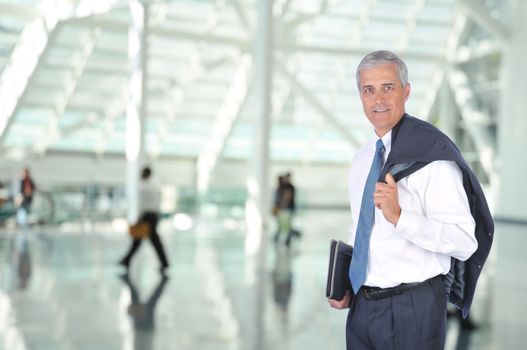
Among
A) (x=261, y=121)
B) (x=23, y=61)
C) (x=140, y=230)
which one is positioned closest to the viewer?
(x=140, y=230)

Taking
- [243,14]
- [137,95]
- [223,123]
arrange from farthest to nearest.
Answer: [223,123] < [243,14] < [137,95]

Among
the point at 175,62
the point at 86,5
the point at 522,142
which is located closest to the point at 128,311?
the point at 86,5

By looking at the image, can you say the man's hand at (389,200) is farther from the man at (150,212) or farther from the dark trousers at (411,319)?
the man at (150,212)

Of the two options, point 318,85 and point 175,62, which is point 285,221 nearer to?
point 175,62

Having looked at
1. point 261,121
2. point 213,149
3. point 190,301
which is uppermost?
point 261,121

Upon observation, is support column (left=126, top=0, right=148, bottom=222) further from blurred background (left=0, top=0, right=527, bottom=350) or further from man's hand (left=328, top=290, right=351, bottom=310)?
man's hand (left=328, top=290, right=351, bottom=310)

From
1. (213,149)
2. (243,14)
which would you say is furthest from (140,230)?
(213,149)

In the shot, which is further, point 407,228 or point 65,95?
point 65,95

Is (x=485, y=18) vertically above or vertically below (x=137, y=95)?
above

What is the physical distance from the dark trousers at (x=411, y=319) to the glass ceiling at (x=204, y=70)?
1109 inches

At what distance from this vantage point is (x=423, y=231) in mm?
2795

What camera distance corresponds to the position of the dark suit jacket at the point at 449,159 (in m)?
2.89

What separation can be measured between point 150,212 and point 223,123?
94.2 ft

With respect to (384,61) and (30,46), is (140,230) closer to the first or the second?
(384,61)
